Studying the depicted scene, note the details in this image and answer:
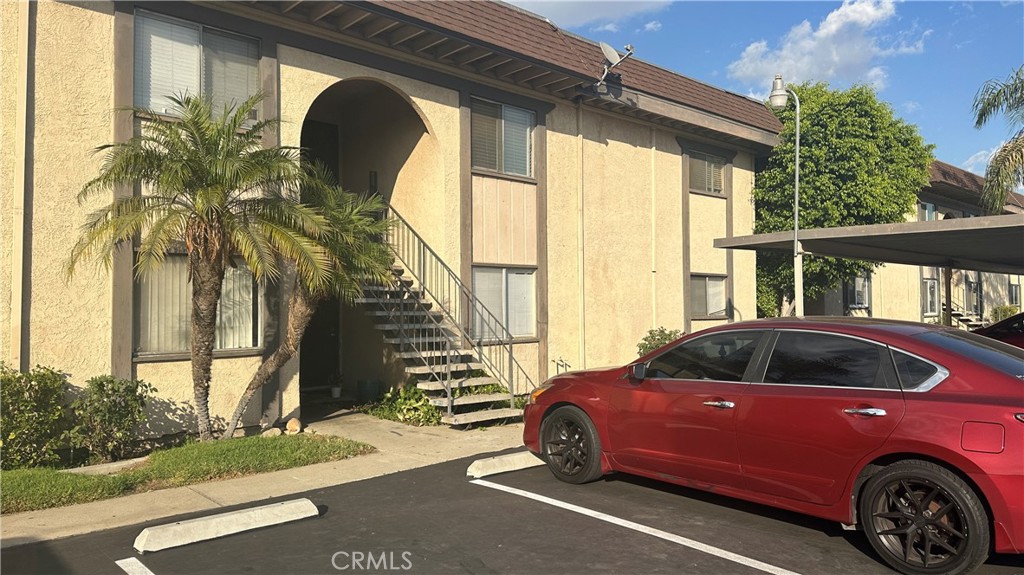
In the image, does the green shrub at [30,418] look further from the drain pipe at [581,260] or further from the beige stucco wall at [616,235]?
A: the drain pipe at [581,260]

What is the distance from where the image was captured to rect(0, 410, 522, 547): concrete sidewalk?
18.6 feet

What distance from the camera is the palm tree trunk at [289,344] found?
8703mm

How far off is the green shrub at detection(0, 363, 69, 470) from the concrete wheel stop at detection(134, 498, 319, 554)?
2717 mm

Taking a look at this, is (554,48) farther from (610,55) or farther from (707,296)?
(707,296)

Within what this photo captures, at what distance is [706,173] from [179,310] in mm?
12616

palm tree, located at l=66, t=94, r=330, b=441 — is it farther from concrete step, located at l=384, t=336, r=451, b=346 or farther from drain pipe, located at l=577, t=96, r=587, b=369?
drain pipe, located at l=577, t=96, r=587, b=369

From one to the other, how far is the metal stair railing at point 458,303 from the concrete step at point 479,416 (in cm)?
112

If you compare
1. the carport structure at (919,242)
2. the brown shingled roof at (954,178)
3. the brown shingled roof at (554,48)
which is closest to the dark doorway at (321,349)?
the brown shingled roof at (554,48)

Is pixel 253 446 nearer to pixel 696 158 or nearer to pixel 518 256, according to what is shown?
pixel 518 256

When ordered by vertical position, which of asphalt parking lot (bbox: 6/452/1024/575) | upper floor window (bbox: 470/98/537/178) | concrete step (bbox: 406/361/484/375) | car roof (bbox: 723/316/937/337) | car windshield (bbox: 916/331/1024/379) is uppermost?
upper floor window (bbox: 470/98/537/178)

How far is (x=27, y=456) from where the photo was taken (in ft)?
23.1

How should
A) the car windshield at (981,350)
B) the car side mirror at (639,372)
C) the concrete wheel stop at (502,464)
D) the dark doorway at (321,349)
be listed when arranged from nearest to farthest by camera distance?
the car windshield at (981,350), the car side mirror at (639,372), the concrete wheel stop at (502,464), the dark doorway at (321,349)

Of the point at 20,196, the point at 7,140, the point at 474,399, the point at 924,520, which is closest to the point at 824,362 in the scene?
the point at 924,520

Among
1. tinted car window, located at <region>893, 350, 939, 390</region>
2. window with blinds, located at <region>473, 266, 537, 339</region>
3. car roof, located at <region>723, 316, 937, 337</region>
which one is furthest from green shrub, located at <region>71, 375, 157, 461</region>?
tinted car window, located at <region>893, 350, 939, 390</region>
